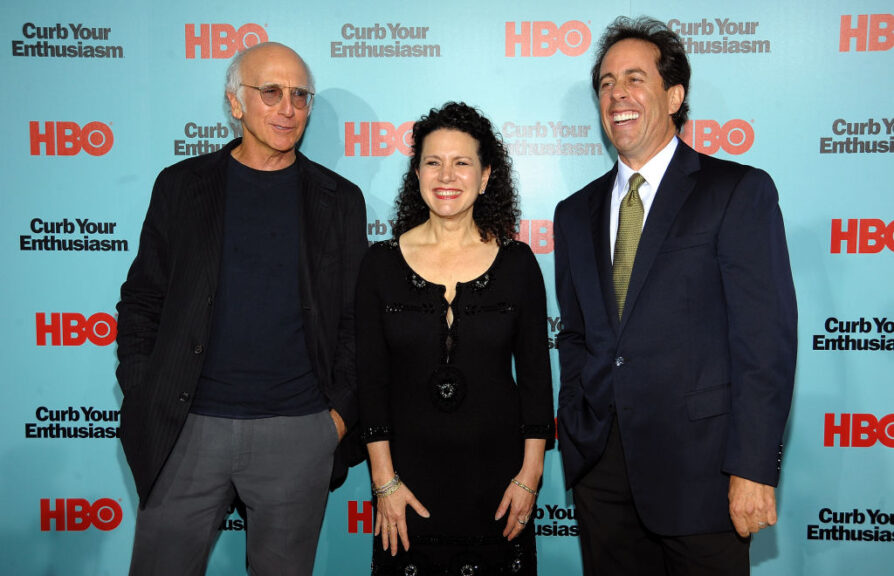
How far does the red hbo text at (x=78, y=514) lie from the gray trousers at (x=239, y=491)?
0.90 metres

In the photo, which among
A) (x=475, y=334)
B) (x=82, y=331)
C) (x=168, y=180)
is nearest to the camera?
(x=475, y=334)

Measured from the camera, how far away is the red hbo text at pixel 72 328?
2.98 meters

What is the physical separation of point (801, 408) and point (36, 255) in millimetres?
3603

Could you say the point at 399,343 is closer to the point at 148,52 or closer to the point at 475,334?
the point at 475,334

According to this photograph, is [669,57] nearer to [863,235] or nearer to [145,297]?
[863,235]

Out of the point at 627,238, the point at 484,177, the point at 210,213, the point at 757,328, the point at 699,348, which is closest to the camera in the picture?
the point at 757,328

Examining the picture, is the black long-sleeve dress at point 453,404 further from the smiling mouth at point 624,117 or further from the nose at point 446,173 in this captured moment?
the smiling mouth at point 624,117

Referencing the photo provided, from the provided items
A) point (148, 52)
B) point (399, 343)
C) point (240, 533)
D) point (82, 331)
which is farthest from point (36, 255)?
point (399, 343)

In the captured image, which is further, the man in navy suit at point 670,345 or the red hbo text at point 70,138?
the red hbo text at point 70,138

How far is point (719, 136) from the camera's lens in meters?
2.83

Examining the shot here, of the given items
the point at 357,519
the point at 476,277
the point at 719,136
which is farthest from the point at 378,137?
the point at 357,519

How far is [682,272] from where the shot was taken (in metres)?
1.91

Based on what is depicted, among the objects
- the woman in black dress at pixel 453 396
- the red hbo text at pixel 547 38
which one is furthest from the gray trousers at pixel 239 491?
the red hbo text at pixel 547 38

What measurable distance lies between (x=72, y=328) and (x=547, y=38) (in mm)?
2577
